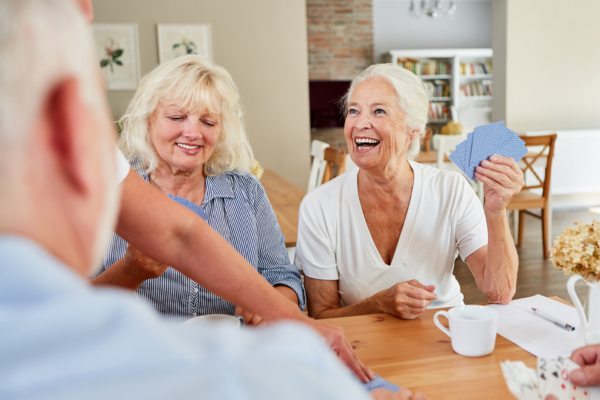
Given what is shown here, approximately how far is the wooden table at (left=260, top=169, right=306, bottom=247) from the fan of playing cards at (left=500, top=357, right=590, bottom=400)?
1.40 meters

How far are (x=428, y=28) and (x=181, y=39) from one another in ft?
18.2

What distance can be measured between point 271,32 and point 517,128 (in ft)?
10.3

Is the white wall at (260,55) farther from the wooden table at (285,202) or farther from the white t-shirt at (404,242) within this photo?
the white t-shirt at (404,242)

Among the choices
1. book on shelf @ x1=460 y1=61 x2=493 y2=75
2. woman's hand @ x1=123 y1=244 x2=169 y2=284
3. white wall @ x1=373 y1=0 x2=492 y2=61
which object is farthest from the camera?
book on shelf @ x1=460 y1=61 x2=493 y2=75

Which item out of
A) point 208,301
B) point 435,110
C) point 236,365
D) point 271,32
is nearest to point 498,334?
point 208,301

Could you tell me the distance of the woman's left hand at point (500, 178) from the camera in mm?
1358

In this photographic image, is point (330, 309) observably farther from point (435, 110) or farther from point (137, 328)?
point (435, 110)

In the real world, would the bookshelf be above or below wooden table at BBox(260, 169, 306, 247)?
above

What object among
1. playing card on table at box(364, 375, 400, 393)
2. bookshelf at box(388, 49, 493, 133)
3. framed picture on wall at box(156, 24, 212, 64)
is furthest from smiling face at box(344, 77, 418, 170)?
bookshelf at box(388, 49, 493, 133)

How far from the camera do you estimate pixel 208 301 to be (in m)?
1.49

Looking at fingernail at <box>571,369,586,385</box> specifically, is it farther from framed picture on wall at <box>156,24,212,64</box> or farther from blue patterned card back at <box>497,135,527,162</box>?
framed picture on wall at <box>156,24,212,64</box>

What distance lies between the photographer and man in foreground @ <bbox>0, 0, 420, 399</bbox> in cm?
29

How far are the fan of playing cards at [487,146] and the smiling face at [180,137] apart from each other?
2.60 ft

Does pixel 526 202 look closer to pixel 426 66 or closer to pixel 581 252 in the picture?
pixel 581 252
